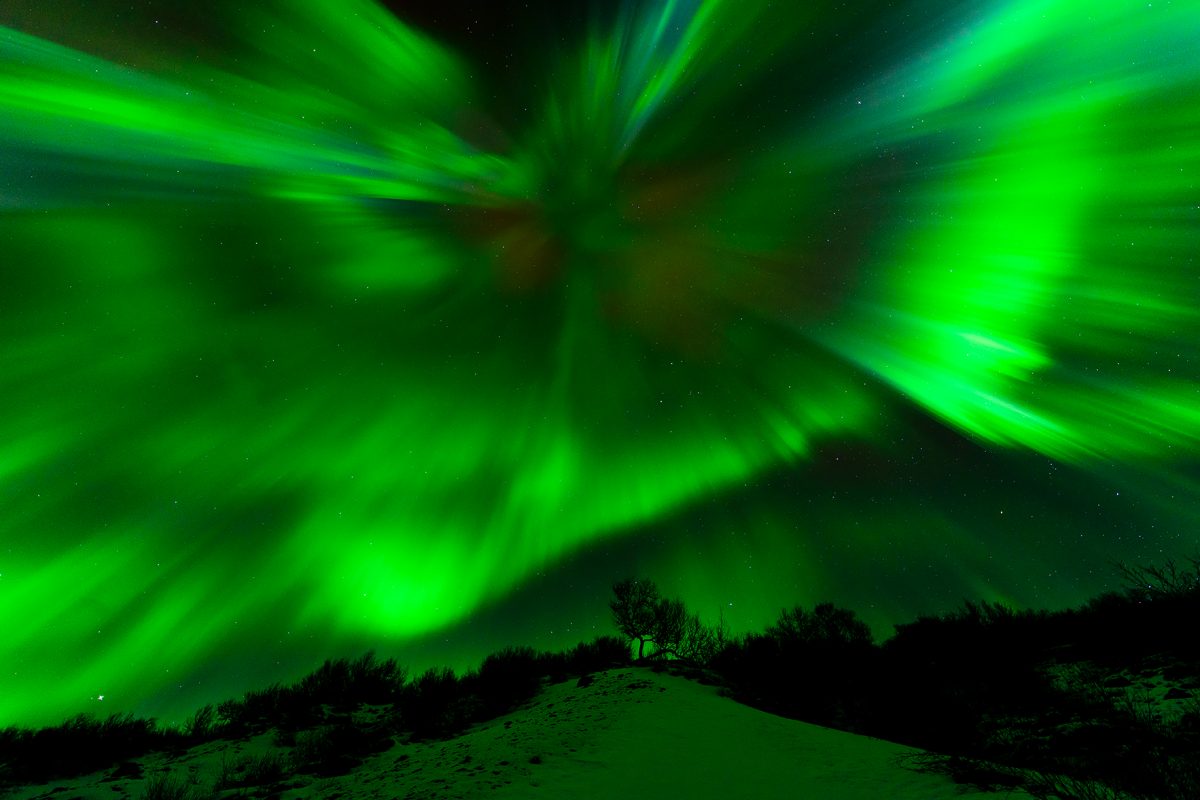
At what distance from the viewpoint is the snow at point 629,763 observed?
11.9 m

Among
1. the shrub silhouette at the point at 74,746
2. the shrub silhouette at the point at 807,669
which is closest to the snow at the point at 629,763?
the shrub silhouette at the point at 74,746

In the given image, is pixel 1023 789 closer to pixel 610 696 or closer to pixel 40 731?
pixel 610 696

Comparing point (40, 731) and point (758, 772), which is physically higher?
point (40, 731)

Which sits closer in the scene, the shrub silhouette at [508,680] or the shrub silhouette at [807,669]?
the shrub silhouette at [807,669]

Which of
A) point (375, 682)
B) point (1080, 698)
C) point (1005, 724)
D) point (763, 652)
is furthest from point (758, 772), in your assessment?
point (375, 682)

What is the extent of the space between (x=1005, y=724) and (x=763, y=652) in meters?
17.9

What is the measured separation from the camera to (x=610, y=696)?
2169 centimetres

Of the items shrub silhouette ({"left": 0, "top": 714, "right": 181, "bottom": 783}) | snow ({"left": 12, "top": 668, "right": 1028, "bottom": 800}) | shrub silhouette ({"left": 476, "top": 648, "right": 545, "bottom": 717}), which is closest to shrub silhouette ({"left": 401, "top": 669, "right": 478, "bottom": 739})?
shrub silhouette ({"left": 476, "top": 648, "right": 545, "bottom": 717})

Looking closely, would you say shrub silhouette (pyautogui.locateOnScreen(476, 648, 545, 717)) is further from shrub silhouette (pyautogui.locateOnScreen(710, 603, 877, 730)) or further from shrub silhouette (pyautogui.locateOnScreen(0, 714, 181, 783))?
shrub silhouette (pyautogui.locateOnScreen(0, 714, 181, 783))

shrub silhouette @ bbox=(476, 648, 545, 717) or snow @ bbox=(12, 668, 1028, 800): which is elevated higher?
shrub silhouette @ bbox=(476, 648, 545, 717)

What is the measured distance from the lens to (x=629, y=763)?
45.3 ft

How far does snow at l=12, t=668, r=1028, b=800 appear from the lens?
39.2 ft

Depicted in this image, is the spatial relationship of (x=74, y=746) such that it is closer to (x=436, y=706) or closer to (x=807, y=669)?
(x=436, y=706)

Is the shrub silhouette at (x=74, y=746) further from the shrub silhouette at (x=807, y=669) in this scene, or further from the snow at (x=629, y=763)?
the shrub silhouette at (x=807, y=669)
